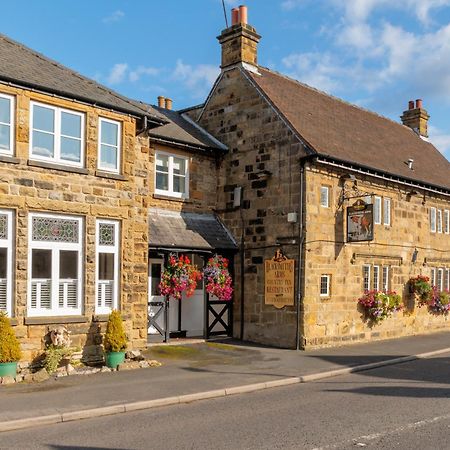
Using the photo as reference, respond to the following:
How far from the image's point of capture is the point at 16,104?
12.6 metres

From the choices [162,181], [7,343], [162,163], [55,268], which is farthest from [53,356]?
[162,163]

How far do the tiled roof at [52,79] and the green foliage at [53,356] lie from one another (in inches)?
223

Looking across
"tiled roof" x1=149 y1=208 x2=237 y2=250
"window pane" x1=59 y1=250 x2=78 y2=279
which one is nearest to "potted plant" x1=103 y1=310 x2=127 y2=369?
"window pane" x1=59 y1=250 x2=78 y2=279

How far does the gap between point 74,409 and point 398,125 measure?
76.6ft

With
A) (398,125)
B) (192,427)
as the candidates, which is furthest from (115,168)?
(398,125)

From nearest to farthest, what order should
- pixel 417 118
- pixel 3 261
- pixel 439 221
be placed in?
pixel 3 261
pixel 439 221
pixel 417 118

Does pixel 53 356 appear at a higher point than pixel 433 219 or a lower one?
lower

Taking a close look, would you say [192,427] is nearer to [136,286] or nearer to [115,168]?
[136,286]

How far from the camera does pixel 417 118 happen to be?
29656mm

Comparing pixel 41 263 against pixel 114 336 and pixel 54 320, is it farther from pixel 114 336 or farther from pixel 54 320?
pixel 114 336

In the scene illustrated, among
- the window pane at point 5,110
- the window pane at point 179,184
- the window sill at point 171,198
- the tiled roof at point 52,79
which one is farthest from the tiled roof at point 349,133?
the window pane at point 5,110

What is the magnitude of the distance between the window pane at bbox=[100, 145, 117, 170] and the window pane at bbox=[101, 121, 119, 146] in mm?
147

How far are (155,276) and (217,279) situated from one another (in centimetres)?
204

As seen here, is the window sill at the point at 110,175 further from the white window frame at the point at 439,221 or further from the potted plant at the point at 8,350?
the white window frame at the point at 439,221
